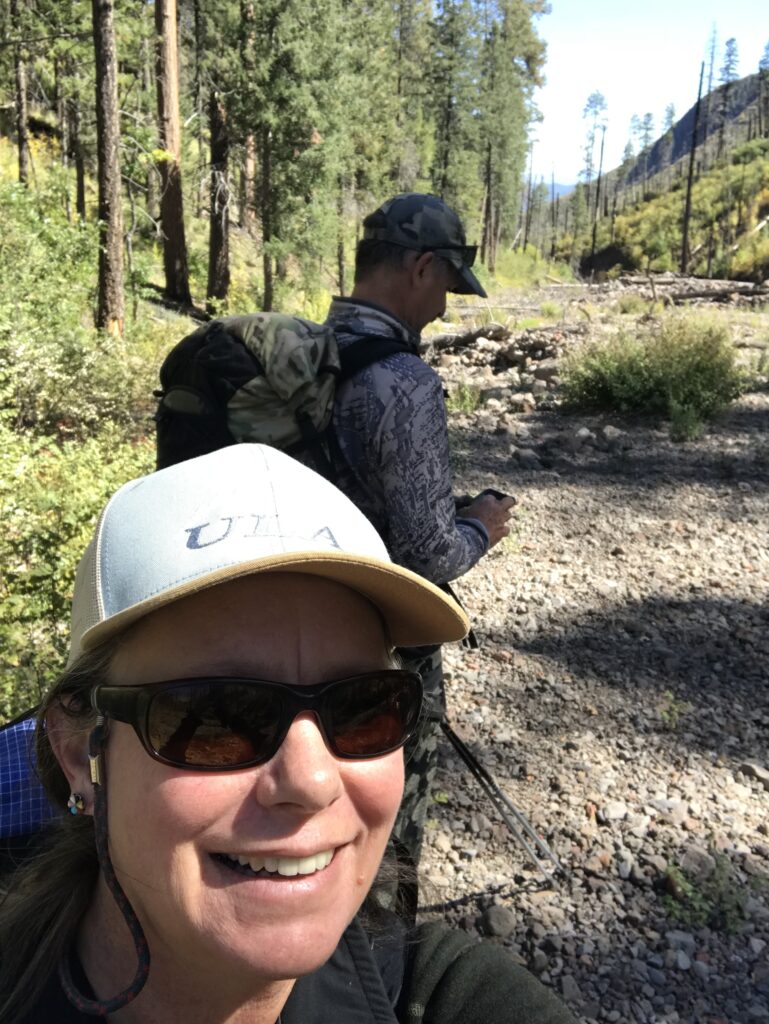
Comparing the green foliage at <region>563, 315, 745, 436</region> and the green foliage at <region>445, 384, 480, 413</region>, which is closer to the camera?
the green foliage at <region>563, 315, 745, 436</region>

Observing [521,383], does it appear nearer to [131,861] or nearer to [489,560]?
[489,560]

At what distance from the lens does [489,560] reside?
231 inches

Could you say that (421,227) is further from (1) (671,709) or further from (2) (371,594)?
(1) (671,709)

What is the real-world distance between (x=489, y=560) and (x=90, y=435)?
4.59 meters

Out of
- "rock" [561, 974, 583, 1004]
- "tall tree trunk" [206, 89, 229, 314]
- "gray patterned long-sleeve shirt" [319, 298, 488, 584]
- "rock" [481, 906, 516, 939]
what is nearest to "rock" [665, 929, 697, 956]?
"rock" [561, 974, 583, 1004]

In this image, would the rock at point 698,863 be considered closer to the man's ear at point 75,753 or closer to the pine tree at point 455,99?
the man's ear at point 75,753

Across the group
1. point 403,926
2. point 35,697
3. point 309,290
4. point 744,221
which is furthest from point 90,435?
point 744,221

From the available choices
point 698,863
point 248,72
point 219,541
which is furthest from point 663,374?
point 248,72

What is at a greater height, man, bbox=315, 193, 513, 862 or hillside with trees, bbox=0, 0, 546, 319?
hillside with trees, bbox=0, 0, 546, 319

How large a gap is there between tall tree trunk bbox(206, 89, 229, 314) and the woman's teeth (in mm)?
21225

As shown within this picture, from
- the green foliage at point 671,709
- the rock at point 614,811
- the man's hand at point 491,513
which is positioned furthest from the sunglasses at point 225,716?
the green foliage at point 671,709

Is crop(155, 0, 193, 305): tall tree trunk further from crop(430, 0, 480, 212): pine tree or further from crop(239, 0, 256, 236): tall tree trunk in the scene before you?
crop(430, 0, 480, 212): pine tree

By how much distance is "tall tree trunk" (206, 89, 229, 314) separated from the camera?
21234 millimetres

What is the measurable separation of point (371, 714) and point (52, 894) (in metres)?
0.54
